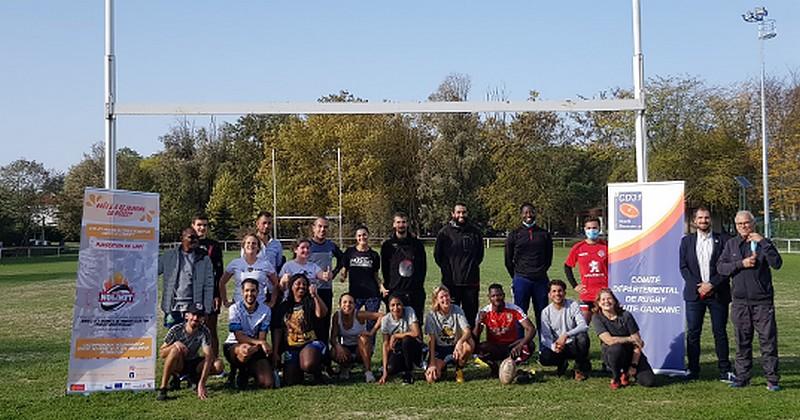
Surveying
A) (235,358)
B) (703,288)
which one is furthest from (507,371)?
(235,358)

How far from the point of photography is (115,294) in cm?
706

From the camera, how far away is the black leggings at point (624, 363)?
274 inches

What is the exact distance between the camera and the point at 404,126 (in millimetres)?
50281

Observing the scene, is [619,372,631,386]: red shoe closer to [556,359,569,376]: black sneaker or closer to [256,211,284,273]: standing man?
[556,359,569,376]: black sneaker

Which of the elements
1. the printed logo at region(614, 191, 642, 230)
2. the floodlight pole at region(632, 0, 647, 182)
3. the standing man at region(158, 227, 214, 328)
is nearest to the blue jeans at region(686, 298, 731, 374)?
the printed logo at region(614, 191, 642, 230)

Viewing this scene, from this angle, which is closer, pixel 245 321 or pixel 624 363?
pixel 624 363

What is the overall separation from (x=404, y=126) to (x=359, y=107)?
43.2 m

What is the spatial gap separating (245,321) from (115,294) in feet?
4.02

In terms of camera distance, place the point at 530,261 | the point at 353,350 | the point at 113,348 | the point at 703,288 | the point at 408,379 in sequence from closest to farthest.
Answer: the point at 113,348 < the point at 703,288 < the point at 408,379 < the point at 353,350 < the point at 530,261

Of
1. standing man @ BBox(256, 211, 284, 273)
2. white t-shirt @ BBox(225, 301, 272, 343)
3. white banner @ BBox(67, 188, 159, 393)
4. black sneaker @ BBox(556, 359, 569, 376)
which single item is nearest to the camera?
white banner @ BBox(67, 188, 159, 393)

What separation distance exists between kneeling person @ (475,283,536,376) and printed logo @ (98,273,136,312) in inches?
134

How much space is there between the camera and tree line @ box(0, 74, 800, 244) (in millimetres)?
40344

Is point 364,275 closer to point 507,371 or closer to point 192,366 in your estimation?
point 507,371

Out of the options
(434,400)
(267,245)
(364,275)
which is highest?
(267,245)
